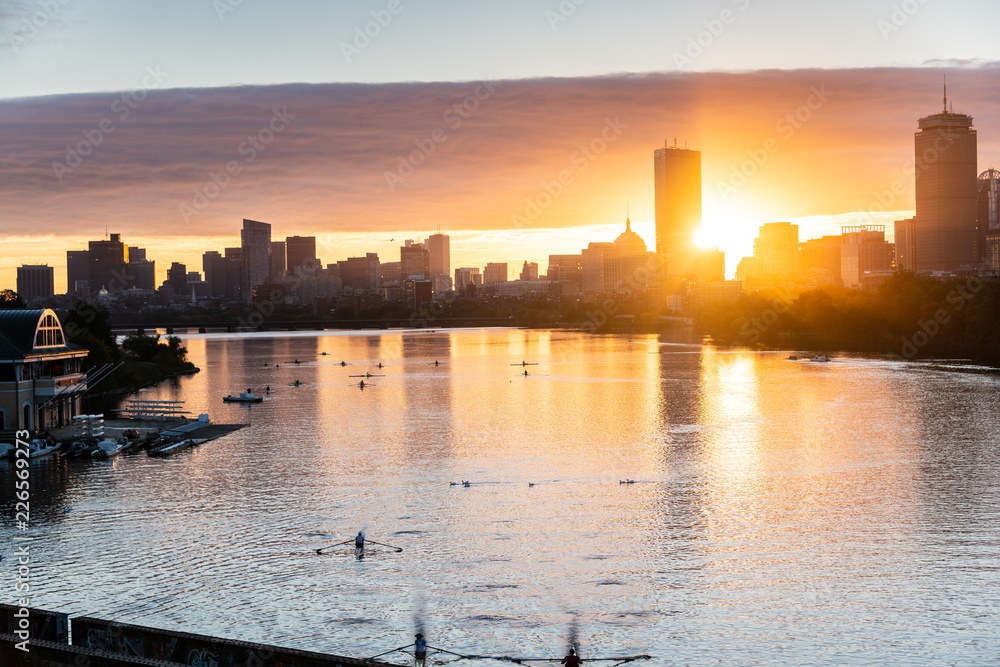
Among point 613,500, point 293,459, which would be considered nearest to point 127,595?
point 613,500

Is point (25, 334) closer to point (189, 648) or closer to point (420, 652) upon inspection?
point (189, 648)

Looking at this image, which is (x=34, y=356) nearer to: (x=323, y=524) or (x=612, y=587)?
(x=323, y=524)

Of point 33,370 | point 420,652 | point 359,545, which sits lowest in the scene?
point 420,652

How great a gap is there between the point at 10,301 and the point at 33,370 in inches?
1408

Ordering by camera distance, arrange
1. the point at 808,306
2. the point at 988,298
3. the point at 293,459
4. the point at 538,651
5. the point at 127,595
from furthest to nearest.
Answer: the point at 808,306
the point at 988,298
the point at 293,459
the point at 127,595
the point at 538,651

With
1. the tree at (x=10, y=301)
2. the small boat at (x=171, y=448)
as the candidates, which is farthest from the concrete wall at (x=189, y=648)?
the tree at (x=10, y=301)

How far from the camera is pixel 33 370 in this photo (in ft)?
151

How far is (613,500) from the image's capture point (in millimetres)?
35750

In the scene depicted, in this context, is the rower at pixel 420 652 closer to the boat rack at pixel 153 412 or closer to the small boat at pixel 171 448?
the small boat at pixel 171 448

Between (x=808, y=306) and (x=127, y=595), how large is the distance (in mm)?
120377

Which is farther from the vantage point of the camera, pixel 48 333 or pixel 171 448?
pixel 171 448

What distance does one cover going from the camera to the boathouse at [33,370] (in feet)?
148

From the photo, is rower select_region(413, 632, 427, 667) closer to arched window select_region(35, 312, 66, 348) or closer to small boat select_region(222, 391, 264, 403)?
arched window select_region(35, 312, 66, 348)

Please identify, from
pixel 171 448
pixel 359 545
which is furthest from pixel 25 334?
pixel 359 545
